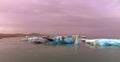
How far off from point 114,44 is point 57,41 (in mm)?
10352

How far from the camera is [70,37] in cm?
3797

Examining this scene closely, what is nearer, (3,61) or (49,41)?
(3,61)

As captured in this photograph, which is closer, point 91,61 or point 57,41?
point 91,61

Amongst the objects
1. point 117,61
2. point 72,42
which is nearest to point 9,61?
point 117,61

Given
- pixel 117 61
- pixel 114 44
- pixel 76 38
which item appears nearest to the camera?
pixel 117 61

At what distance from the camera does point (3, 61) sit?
54.7ft

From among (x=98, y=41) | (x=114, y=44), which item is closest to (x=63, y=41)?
(x=98, y=41)

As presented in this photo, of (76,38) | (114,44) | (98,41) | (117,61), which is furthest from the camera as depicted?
(76,38)

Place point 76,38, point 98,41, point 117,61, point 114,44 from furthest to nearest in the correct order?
point 76,38
point 98,41
point 114,44
point 117,61

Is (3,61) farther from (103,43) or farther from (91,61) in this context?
(103,43)

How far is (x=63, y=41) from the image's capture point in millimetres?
38031

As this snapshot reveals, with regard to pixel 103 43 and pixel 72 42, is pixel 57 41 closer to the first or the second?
pixel 72 42

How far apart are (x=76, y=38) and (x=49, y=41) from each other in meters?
5.44

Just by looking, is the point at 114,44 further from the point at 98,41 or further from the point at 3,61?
the point at 3,61
